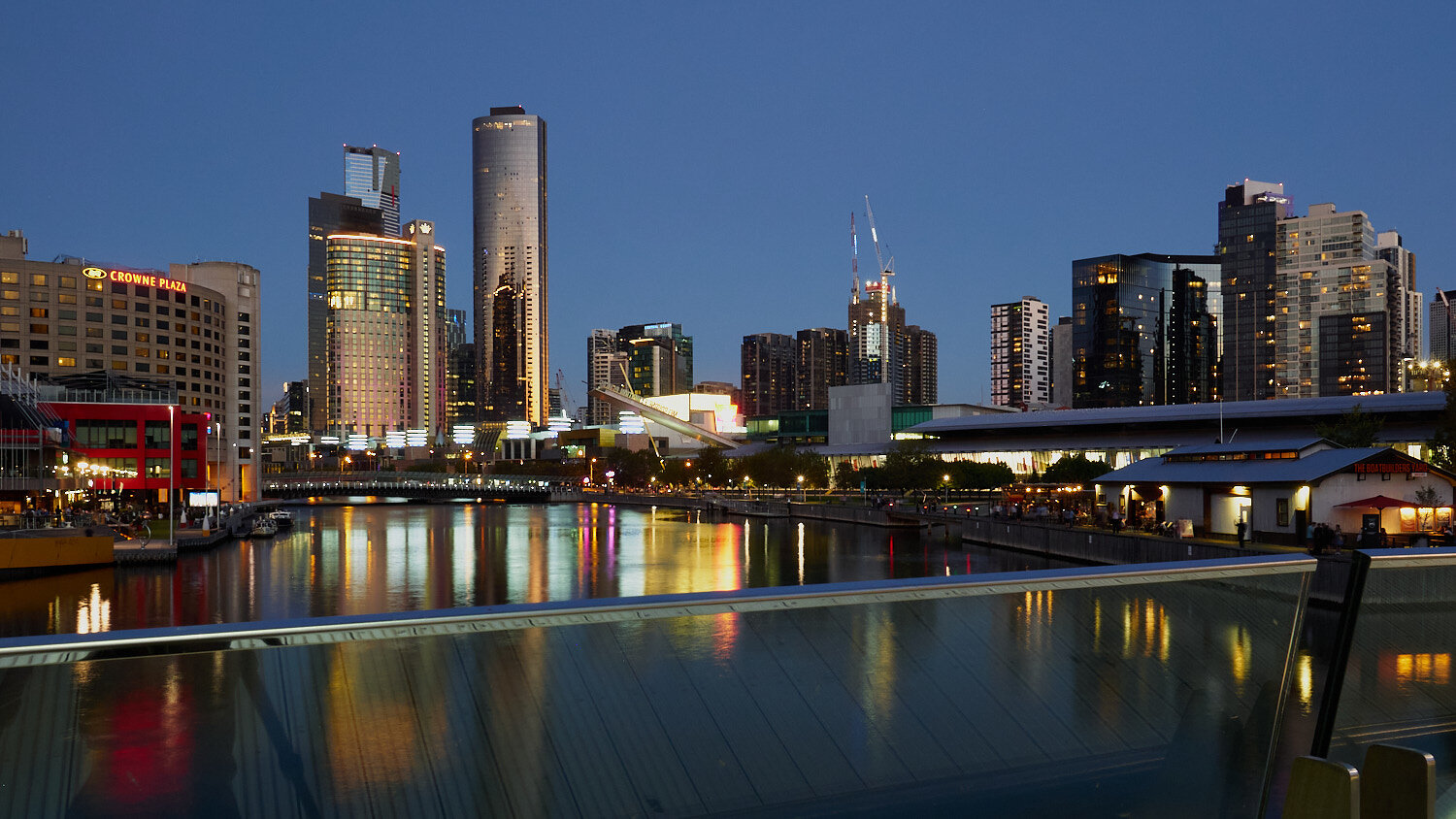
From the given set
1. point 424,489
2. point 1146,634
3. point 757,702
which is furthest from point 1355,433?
point 424,489

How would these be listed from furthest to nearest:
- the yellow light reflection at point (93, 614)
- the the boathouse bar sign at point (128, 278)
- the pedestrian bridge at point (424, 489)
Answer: the pedestrian bridge at point (424, 489) → the the boathouse bar sign at point (128, 278) → the yellow light reflection at point (93, 614)

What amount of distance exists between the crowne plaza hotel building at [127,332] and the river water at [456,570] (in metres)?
52.7

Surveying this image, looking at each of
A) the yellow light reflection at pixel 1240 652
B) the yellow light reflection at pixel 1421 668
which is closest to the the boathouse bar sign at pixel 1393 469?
the yellow light reflection at pixel 1421 668

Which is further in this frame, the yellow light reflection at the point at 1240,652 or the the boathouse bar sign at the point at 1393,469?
the the boathouse bar sign at the point at 1393,469

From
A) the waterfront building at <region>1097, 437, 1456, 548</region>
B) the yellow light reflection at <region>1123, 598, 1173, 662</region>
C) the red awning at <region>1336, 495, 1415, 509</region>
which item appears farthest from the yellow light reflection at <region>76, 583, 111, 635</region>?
the red awning at <region>1336, 495, 1415, 509</region>

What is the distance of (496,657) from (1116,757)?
2369 millimetres

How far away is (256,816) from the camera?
115 inches

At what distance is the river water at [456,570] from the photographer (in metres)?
37.2

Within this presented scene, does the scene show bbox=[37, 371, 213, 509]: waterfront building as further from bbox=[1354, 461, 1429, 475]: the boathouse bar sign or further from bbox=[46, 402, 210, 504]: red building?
bbox=[1354, 461, 1429, 475]: the boathouse bar sign

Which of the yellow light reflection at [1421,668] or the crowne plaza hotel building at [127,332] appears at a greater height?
the crowne plaza hotel building at [127,332]

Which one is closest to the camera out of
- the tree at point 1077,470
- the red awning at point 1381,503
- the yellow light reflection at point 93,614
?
the red awning at point 1381,503

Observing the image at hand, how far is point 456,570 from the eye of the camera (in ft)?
Answer: 163

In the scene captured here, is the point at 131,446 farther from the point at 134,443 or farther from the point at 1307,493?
the point at 1307,493

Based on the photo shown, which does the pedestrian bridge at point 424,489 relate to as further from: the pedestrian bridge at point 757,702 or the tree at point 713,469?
the pedestrian bridge at point 757,702
